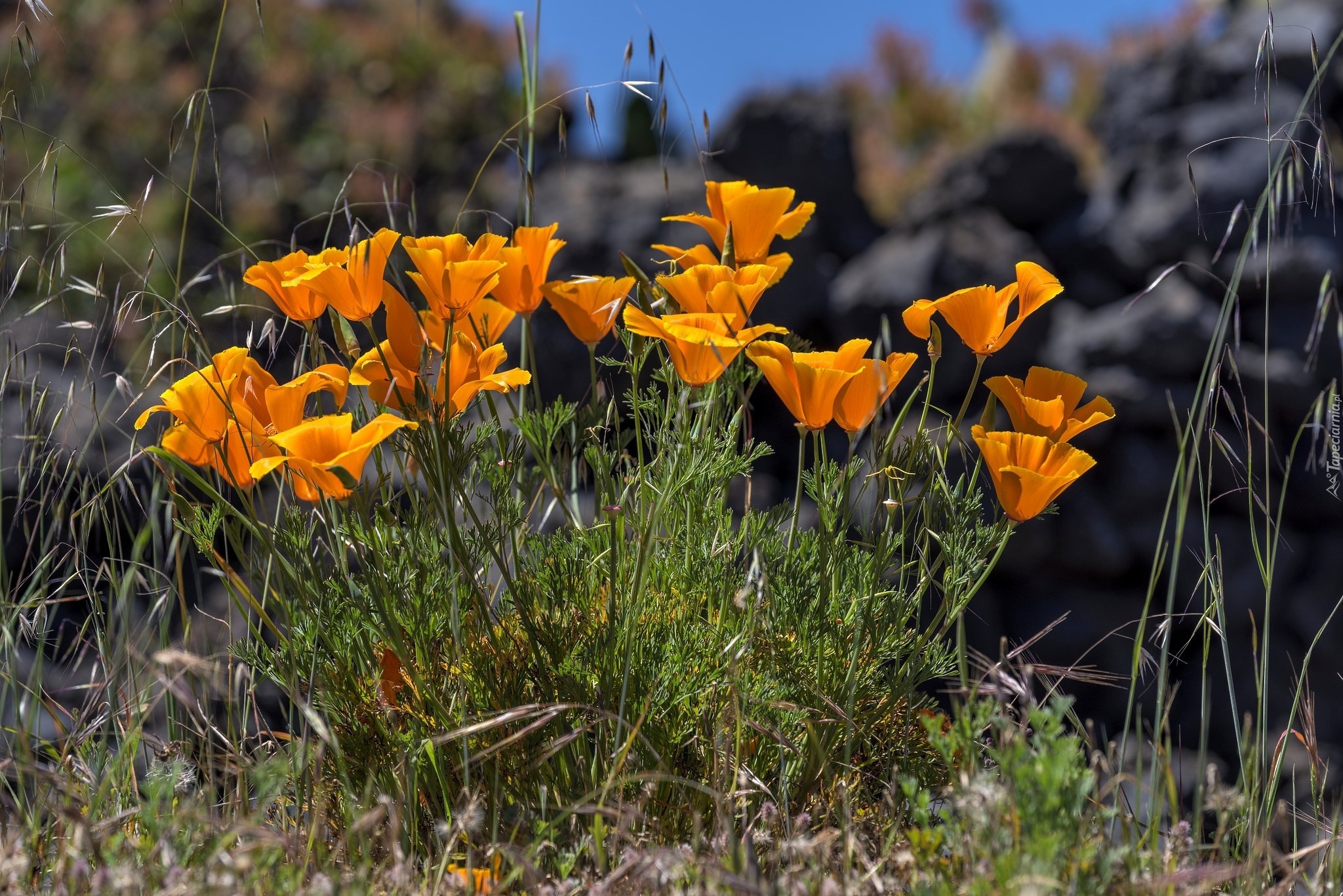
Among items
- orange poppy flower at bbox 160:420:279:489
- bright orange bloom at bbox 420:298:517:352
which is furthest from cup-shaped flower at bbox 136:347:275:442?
bright orange bloom at bbox 420:298:517:352

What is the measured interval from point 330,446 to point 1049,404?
0.86 m

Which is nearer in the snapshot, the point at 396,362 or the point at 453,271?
the point at 453,271

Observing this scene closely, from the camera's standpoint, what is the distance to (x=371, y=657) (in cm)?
137

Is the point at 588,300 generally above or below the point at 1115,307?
above

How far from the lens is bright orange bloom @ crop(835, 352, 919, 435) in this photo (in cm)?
125

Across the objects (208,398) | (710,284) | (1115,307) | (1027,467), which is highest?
(710,284)

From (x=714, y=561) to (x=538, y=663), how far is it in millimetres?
261

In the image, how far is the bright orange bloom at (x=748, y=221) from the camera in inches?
56.1

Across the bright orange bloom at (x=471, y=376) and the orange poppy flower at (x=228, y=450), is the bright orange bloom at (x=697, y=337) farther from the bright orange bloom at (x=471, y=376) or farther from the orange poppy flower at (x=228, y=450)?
the orange poppy flower at (x=228, y=450)

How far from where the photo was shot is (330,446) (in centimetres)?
112

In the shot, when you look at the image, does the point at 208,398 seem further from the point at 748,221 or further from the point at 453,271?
the point at 748,221

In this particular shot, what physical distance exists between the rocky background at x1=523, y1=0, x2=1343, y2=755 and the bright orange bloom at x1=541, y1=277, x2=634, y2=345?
4069mm

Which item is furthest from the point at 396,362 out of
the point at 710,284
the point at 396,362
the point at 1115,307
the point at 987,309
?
the point at 1115,307

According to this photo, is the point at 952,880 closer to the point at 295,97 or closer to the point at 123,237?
the point at 123,237
